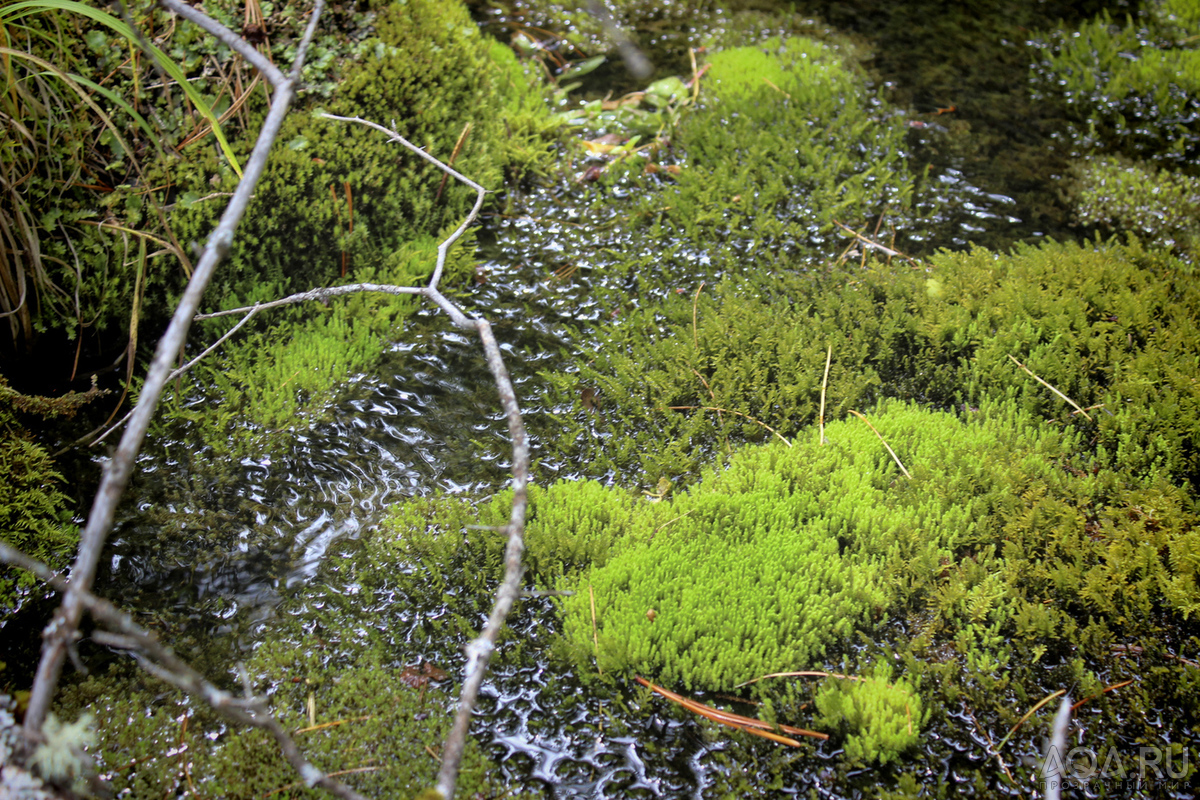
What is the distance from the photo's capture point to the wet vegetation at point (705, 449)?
8.02ft

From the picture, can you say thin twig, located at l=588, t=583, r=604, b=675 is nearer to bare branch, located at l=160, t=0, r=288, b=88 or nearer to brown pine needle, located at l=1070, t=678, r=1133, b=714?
brown pine needle, located at l=1070, t=678, r=1133, b=714

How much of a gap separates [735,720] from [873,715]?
1.50ft

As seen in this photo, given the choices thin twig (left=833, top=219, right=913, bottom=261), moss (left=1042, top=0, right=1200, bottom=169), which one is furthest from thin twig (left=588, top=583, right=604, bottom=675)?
moss (left=1042, top=0, right=1200, bottom=169)

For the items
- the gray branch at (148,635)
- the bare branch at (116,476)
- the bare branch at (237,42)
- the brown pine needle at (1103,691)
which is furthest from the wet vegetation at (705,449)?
the bare branch at (237,42)

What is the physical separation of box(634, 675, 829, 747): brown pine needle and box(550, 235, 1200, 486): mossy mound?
1.04 meters

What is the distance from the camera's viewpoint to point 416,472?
3.30m

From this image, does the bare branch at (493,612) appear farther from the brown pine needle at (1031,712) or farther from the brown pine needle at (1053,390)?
the brown pine needle at (1053,390)

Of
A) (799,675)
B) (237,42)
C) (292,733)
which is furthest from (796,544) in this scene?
(237,42)

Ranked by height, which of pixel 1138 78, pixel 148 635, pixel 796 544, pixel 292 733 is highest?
pixel 1138 78

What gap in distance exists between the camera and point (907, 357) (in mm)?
3668

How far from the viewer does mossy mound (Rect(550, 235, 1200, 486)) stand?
330 cm

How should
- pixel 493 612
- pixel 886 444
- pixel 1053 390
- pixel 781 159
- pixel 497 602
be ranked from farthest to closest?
pixel 781 159, pixel 1053 390, pixel 886 444, pixel 497 602, pixel 493 612

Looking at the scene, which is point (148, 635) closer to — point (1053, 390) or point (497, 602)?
point (497, 602)

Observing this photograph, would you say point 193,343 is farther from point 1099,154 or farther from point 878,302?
point 1099,154
